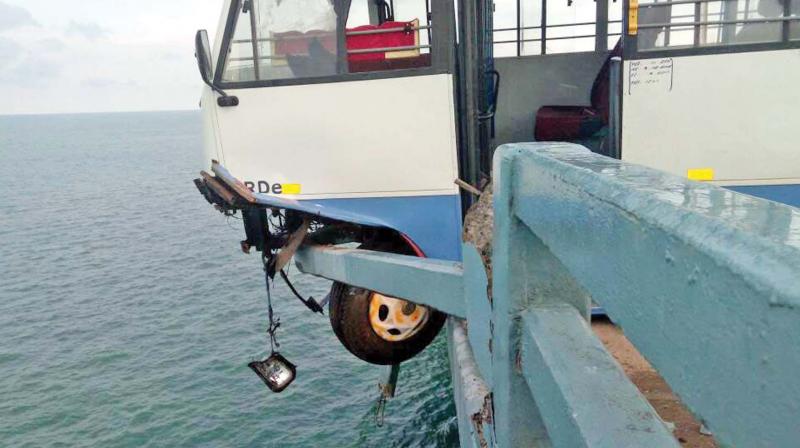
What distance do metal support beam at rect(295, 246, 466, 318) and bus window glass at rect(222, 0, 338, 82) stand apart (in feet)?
4.75

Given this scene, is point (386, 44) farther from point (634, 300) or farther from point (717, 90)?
point (634, 300)

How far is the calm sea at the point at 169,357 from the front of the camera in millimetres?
15023

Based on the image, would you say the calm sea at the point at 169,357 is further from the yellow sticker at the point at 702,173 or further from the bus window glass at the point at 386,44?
the yellow sticker at the point at 702,173

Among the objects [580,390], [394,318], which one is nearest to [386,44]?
[394,318]

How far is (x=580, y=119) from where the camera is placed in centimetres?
666

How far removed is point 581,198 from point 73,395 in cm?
1913

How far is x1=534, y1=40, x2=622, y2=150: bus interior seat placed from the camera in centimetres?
660

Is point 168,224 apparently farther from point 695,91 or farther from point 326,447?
point 695,91

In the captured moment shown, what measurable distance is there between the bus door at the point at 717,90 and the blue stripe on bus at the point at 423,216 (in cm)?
140

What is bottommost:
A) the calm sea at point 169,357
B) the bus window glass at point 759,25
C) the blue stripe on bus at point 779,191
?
the calm sea at point 169,357

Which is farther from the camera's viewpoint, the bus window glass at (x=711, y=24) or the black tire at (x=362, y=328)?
the black tire at (x=362, y=328)

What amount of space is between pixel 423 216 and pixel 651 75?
1920 millimetres

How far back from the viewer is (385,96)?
4918 mm

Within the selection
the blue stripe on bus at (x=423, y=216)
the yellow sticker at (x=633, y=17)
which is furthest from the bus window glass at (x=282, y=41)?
the yellow sticker at (x=633, y=17)
